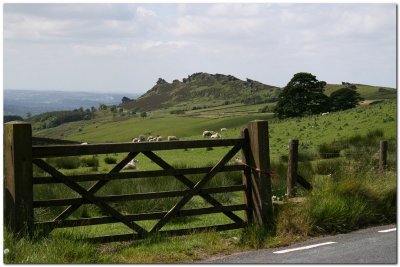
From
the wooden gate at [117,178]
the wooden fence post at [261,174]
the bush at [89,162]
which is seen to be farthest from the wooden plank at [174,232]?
the bush at [89,162]

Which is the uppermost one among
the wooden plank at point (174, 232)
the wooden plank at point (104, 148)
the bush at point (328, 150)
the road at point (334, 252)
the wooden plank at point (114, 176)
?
the wooden plank at point (104, 148)

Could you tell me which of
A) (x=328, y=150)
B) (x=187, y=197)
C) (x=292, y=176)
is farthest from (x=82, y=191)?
(x=328, y=150)

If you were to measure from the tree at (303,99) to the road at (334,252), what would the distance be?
221 ft

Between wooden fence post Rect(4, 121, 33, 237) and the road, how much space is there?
2.49 metres

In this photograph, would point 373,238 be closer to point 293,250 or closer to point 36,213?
point 293,250

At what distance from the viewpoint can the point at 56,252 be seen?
739 cm

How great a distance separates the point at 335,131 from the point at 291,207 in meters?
25.5

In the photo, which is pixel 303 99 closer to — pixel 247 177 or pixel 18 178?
pixel 247 177

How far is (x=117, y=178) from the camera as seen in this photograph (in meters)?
8.77

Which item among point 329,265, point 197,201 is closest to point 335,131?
point 197,201

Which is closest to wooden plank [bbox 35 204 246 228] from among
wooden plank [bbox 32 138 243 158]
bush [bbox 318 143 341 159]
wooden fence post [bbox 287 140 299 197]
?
wooden plank [bbox 32 138 243 158]

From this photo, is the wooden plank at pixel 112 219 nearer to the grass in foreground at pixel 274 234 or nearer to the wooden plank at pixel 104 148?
the grass in foreground at pixel 274 234

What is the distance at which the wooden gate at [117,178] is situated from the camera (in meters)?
8.09

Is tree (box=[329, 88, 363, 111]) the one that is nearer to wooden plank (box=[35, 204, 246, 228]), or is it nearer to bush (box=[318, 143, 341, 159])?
bush (box=[318, 143, 341, 159])
